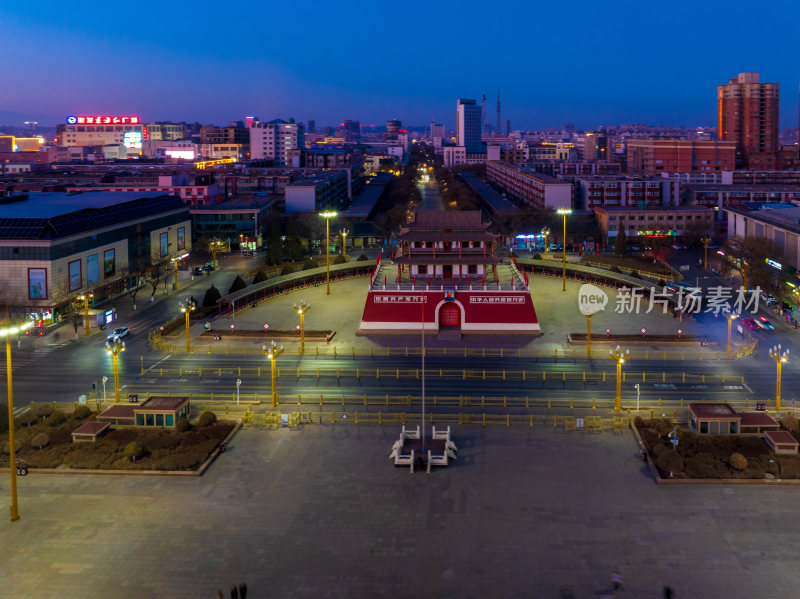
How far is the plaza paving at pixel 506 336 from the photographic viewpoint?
139ft

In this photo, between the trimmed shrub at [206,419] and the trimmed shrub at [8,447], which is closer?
the trimmed shrub at [8,447]

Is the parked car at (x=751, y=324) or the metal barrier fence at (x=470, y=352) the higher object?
the parked car at (x=751, y=324)

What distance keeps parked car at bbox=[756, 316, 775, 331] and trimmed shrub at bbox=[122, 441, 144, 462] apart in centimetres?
3586

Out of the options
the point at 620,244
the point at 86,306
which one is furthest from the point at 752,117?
the point at 86,306

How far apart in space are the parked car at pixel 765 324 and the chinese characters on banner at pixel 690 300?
5.36ft

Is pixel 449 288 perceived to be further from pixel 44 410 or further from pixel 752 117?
pixel 752 117

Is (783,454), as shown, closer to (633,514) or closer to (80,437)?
(633,514)

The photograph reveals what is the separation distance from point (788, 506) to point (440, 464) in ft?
35.0

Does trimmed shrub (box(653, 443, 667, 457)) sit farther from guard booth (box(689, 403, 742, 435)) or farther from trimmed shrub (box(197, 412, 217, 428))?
trimmed shrub (box(197, 412, 217, 428))

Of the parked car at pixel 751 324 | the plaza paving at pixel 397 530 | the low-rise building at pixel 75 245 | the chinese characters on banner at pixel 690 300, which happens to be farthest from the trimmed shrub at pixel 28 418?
the parked car at pixel 751 324

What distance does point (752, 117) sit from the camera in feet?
480

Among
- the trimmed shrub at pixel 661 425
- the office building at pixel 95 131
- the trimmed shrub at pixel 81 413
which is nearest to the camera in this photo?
the trimmed shrub at pixel 661 425

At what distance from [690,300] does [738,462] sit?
26.8 metres

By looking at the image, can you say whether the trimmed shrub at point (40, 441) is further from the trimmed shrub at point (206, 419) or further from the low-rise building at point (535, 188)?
the low-rise building at point (535, 188)
